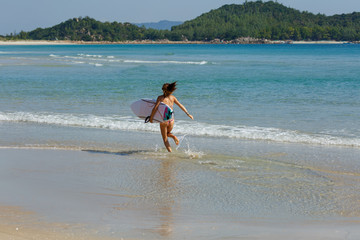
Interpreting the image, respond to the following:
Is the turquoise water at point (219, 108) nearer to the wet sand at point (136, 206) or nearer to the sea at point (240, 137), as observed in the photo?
the sea at point (240, 137)

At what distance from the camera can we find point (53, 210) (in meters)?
5.93

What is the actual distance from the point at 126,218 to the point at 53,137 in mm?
6429

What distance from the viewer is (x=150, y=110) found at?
396 inches

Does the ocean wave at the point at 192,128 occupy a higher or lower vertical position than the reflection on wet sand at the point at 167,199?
lower

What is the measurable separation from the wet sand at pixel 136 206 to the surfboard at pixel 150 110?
40.8 inches

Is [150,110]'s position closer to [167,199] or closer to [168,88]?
[168,88]

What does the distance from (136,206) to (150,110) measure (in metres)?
4.04

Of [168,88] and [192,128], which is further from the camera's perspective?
[192,128]

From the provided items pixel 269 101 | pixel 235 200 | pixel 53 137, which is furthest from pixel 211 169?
pixel 269 101

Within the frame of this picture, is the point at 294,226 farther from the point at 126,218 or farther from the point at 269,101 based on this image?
the point at 269,101

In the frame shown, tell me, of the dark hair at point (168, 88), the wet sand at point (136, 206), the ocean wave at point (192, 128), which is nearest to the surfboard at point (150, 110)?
the dark hair at point (168, 88)

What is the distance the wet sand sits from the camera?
5.24 m

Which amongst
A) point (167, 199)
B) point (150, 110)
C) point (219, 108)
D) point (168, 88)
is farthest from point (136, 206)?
point (219, 108)

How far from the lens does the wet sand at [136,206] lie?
524cm
